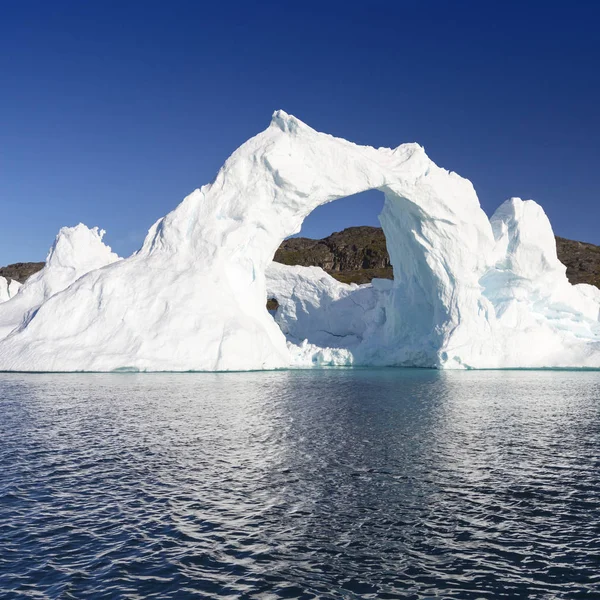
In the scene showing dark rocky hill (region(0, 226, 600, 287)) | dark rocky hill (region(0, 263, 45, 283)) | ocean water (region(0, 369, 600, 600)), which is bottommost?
ocean water (region(0, 369, 600, 600))

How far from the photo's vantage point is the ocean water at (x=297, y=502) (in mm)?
7223

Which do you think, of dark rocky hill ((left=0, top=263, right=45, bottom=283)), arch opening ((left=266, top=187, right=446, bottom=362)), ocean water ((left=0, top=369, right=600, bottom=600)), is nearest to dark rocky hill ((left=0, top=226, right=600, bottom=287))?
dark rocky hill ((left=0, top=263, right=45, bottom=283))

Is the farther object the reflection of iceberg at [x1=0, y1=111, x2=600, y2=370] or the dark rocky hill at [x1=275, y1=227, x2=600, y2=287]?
the dark rocky hill at [x1=275, y1=227, x2=600, y2=287]

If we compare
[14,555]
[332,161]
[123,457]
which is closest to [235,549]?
[14,555]

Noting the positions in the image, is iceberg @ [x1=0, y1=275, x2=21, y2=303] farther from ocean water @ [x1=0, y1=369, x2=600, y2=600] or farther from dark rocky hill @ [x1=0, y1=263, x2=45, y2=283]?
dark rocky hill @ [x1=0, y1=263, x2=45, y2=283]

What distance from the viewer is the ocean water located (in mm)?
7223

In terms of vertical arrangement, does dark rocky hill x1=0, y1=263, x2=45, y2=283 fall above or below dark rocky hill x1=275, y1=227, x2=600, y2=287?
below

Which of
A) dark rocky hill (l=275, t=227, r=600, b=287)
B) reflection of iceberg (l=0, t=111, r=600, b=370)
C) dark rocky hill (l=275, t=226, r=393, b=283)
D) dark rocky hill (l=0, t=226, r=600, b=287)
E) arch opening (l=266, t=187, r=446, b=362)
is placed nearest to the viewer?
reflection of iceberg (l=0, t=111, r=600, b=370)

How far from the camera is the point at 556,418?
1867 cm

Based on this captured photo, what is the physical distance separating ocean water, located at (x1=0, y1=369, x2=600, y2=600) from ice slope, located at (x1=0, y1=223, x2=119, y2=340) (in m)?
26.1

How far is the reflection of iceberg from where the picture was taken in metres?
34.0

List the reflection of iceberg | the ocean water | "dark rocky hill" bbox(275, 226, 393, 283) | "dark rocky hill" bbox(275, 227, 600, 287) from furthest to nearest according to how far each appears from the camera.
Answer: "dark rocky hill" bbox(275, 226, 393, 283)
"dark rocky hill" bbox(275, 227, 600, 287)
the reflection of iceberg
the ocean water

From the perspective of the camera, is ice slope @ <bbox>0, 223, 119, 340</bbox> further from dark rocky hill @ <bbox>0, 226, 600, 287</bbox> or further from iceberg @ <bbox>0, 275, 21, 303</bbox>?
dark rocky hill @ <bbox>0, 226, 600, 287</bbox>

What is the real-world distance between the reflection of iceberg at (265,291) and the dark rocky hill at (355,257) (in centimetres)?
6281
